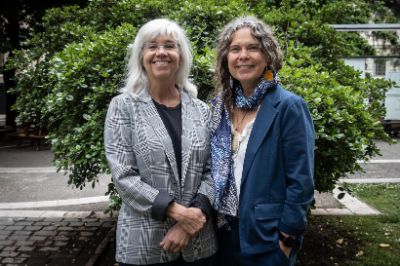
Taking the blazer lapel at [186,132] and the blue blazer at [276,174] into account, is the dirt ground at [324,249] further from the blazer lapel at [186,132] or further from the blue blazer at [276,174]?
the blazer lapel at [186,132]

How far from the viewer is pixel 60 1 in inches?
552

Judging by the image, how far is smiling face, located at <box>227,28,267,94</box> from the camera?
8.21 feet

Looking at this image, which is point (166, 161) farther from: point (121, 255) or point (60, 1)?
point (60, 1)

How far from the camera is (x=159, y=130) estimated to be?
2555 millimetres

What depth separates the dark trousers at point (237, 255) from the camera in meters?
2.42

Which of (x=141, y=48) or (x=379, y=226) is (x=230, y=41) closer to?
(x=141, y=48)

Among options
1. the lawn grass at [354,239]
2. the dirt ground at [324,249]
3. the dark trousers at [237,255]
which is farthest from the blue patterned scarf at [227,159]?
the dirt ground at [324,249]

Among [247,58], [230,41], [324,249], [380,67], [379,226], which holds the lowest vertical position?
[324,249]

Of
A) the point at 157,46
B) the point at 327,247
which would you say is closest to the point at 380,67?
the point at 327,247

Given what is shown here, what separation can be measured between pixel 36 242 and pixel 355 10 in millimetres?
6336

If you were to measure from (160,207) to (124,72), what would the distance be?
2.37m

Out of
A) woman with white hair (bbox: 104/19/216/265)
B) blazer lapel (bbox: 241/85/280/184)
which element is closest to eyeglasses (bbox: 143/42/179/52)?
woman with white hair (bbox: 104/19/216/265)

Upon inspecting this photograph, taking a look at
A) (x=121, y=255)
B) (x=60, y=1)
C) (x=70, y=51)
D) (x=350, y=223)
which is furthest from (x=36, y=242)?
(x=60, y=1)

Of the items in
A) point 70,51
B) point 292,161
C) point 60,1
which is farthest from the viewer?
point 60,1
